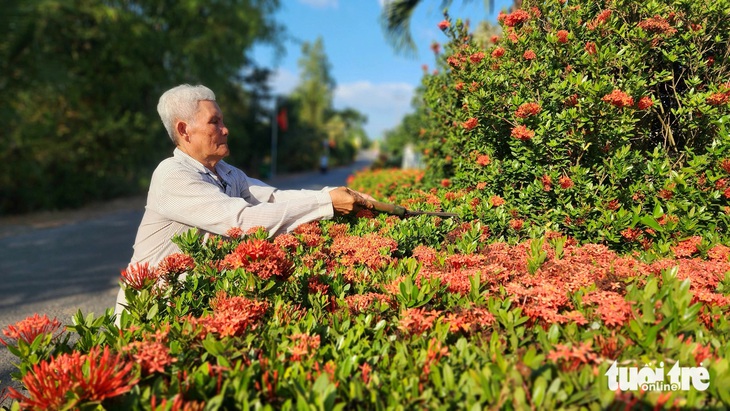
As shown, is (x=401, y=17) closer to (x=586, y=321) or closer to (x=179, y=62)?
(x=586, y=321)

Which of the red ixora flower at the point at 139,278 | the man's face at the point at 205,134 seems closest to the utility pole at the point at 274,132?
the man's face at the point at 205,134

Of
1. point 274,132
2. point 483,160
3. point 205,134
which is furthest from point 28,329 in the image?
point 274,132

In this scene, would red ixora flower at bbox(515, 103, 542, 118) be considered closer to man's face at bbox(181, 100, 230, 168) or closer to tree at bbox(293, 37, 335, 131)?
man's face at bbox(181, 100, 230, 168)

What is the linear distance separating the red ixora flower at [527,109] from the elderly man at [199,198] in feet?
3.29

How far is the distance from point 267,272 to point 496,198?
5.56ft

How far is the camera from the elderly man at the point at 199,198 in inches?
86.0

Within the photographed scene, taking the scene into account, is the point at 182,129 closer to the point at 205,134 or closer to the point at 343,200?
the point at 205,134

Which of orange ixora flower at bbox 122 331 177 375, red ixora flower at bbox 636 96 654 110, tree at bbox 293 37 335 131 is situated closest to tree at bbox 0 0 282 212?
orange ixora flower at bbox 122 331 177 375

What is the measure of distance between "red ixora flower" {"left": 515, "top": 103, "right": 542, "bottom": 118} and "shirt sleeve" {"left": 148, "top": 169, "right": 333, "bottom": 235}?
119 cm

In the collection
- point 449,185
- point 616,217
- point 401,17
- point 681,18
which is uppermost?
point 401,17

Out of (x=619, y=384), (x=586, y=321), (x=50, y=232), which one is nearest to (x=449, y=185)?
(x=586, y=321)

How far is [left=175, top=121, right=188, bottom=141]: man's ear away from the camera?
246 cm

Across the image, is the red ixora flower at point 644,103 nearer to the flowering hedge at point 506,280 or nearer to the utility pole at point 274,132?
the flowering hedge at point 506,280

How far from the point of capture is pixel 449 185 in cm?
404
